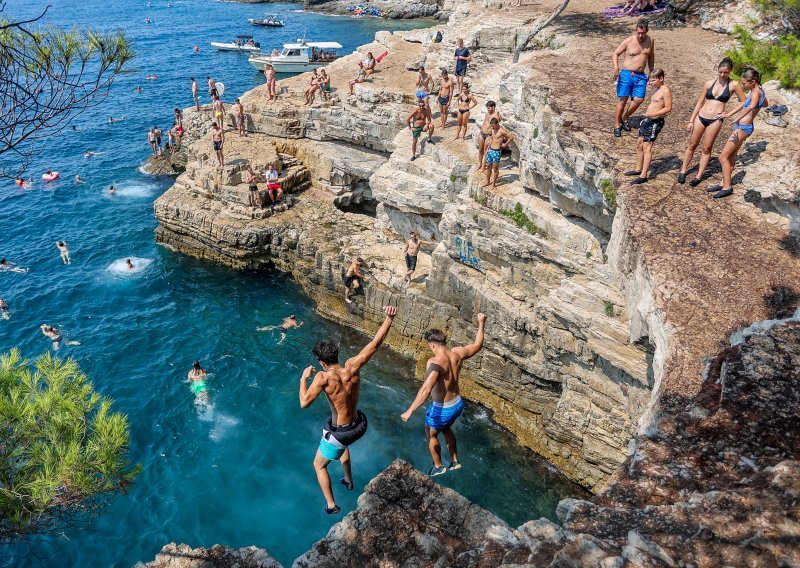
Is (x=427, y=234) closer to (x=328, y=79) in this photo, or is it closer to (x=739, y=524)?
(x=328, y=79)

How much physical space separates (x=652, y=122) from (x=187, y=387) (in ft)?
56.1

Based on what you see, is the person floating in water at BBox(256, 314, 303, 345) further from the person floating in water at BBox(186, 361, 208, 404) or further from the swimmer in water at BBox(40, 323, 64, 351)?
the swimmer in water at BBox(40, 323, 64, 351)

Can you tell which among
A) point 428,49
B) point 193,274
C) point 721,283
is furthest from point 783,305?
point 428,49

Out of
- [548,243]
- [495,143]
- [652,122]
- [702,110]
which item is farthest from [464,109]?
[702,110]

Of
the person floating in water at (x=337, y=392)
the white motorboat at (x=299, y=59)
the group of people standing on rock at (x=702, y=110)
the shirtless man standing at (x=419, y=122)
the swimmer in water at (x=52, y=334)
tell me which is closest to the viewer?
the person floating in water at (x=337, y=392)

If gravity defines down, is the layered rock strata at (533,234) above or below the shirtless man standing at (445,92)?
below

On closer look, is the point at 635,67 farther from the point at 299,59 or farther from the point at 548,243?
the point at 299,59

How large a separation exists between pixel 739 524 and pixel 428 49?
1349 inches

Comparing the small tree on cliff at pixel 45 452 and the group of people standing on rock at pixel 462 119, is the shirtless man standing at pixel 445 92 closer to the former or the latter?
the group of people standing on rock at pixel 462 119

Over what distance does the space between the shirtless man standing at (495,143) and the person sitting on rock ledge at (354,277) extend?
6500 millimetres

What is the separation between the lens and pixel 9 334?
23.4m

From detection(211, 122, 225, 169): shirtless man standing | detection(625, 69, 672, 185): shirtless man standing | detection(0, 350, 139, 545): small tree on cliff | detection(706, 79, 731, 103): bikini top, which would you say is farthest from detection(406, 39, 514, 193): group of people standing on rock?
detection(0, 350, 139, 545): small tree on cliff

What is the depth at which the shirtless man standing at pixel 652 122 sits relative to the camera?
11.6 m

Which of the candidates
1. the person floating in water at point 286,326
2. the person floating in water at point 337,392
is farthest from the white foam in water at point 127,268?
the person floating in water at point 337,392
